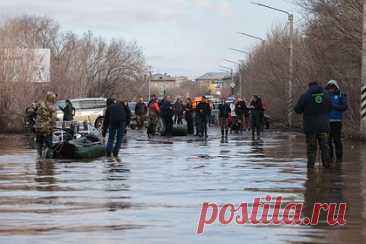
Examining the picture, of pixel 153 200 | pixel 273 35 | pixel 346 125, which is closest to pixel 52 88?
pixel 346 125

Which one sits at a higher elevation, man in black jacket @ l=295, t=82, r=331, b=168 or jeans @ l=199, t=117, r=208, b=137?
man in black jacket @ l=295, t=82, r=331, b=168

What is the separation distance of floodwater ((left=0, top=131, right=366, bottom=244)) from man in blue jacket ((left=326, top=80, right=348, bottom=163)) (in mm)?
438

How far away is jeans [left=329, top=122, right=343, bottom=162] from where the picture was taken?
58.1ft

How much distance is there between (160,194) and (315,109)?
15.0ft

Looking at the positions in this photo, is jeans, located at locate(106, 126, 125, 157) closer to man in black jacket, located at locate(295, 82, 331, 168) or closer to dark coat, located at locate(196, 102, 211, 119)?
man in black jacket, located at locate(295, 82, 331, 168)

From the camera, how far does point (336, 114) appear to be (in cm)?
1761

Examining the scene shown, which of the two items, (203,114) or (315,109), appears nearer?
(315,109)

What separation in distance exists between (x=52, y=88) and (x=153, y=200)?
39.1m

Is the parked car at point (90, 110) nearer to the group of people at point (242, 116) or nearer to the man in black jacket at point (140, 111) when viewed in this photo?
the man in black jacket at point (140, 111)

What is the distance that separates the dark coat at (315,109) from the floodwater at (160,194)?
2.89ft

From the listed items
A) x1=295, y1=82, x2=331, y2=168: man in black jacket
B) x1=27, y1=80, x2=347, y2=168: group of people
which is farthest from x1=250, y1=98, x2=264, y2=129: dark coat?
x1=295, y1=82, x2=331, y2=168: man in black jacket

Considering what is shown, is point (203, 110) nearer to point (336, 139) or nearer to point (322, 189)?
point (336, 139)

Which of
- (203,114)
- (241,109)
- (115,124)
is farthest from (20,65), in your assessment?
(115,124)

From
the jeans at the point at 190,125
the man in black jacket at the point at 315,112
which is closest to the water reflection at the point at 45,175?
the man in black jacket at the point at 315,112
